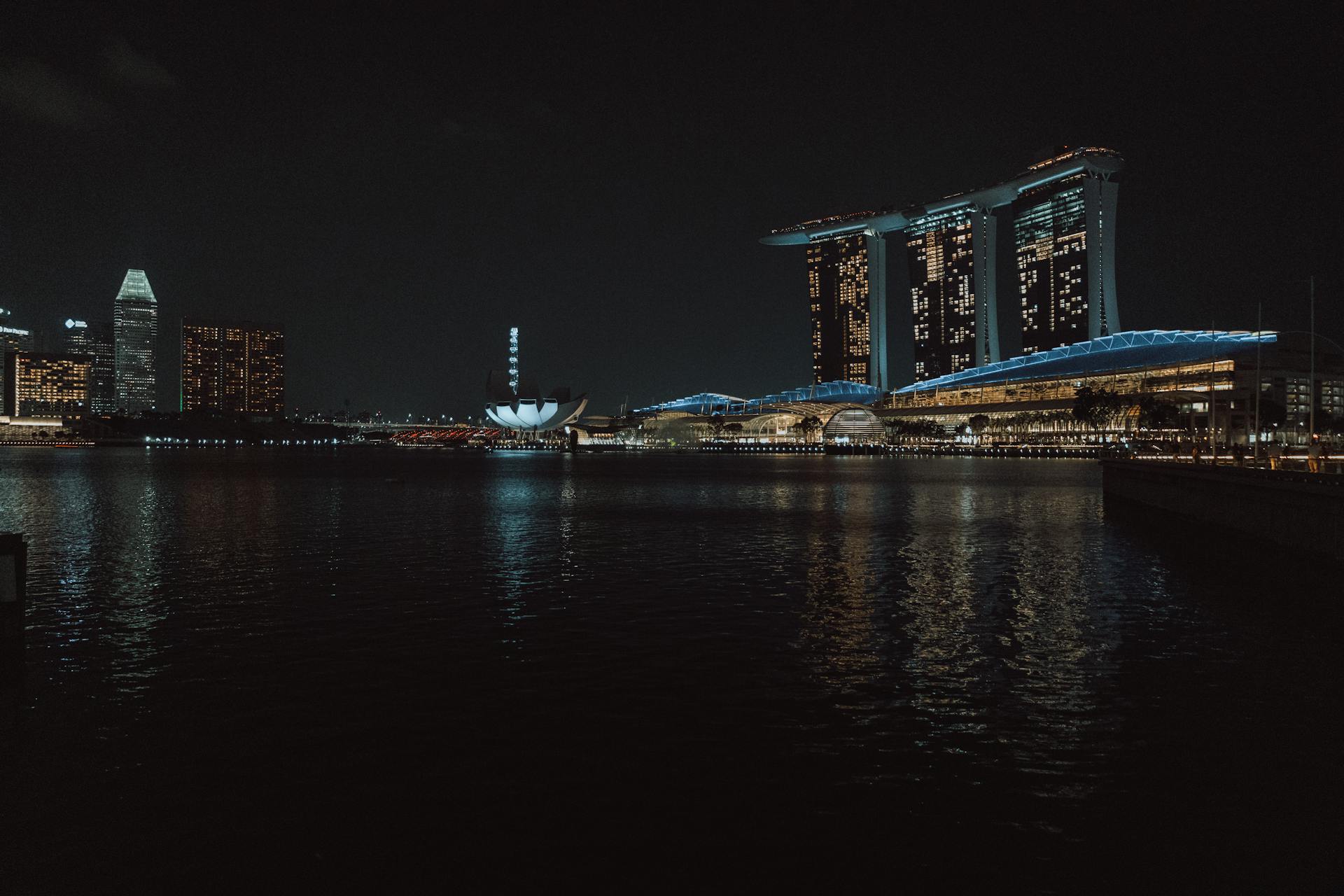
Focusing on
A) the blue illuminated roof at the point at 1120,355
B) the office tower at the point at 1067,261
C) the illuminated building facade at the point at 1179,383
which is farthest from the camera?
the office tower at the point at 1067,261

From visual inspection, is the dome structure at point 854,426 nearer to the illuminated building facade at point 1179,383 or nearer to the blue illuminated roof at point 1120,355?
the blue illuminated roof at point 1120,355

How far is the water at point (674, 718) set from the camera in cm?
629

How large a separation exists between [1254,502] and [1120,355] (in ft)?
387

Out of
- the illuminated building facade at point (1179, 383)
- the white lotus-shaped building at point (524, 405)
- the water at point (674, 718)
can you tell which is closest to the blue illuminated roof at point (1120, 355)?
the illuminated building facade at point (1179, 383)

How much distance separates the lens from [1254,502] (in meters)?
24.1

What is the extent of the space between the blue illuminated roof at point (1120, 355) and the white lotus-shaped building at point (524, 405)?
244ft

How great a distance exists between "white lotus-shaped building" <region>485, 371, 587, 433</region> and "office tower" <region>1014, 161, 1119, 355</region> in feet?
294

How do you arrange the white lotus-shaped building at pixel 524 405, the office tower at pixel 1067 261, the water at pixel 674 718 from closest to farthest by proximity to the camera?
1. the water at pixel 674 718
2. the office tower at pixel 1067 261
3. the white lotus-shaped building at pixel 524 405

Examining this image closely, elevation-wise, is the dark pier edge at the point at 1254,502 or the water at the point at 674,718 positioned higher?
the dark pier edge at the point at 1254,502

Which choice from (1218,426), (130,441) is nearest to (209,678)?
(1218,426)

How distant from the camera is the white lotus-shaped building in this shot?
184 metres

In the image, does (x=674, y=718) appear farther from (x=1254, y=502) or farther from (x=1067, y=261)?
(x=1067, y=261)

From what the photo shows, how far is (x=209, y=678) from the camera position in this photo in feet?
34.6

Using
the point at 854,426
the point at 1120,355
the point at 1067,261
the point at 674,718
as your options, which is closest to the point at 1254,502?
the point at 674,718
